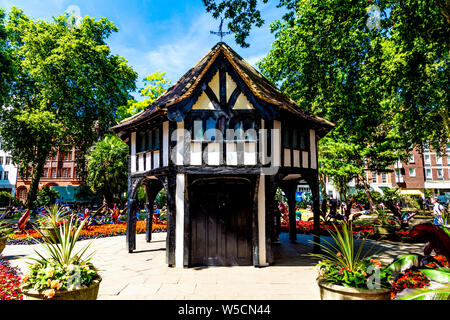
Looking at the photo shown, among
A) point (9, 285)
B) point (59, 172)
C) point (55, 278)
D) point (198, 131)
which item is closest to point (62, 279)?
point (55, 278)

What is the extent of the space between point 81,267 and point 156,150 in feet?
18.6

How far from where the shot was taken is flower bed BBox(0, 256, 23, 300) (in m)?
5.14

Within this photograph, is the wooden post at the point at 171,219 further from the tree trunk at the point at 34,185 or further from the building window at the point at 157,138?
the tree trunk at the point at 34,185

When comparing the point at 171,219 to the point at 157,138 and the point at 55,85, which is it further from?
the point at 55,85

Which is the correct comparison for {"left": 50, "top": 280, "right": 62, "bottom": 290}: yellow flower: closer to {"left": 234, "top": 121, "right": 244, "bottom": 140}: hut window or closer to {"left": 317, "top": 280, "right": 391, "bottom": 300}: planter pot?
{"left": 317, "top": 280, "right": 391, "bottom": 300}: planter pot

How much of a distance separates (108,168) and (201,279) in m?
18.1

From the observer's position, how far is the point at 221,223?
887 cm

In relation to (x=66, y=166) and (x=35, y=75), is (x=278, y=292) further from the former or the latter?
(x=66, y=166)

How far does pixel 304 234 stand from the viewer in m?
15.4

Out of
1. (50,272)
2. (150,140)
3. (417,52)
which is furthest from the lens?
(417,52)

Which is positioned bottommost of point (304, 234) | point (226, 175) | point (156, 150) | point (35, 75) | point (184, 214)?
point (304, 234)

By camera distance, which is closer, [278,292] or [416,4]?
[278,292]

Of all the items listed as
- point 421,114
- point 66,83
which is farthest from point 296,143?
point 66,83

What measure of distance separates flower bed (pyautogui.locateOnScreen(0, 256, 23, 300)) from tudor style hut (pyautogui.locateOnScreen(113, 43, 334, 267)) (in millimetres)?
4012
